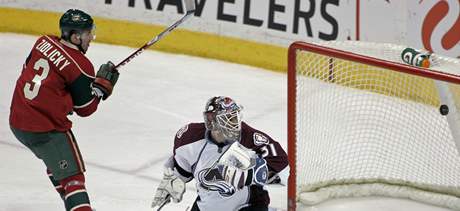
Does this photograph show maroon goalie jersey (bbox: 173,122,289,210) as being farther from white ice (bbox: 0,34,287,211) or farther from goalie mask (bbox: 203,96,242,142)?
white ice (bbox: 0,34,287,211)

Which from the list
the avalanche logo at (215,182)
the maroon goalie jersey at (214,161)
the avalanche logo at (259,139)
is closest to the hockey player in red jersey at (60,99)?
the maroon goalie jersey at (214,161)

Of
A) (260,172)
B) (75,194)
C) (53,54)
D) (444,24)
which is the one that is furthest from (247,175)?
(444,24)

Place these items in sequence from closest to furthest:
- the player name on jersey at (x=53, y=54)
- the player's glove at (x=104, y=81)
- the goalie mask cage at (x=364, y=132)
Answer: the player name on jersey at (x=53, y=54), the player's glove at (x=104, y=81), the goalie mask cage at (x=364, y=132)

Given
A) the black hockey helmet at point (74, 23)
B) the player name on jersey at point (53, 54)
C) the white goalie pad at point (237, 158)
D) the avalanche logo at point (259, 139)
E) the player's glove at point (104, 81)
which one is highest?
the black hockey helmet at point (74, 23)

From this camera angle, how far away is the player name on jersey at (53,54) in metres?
4.02

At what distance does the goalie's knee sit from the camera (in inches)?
160

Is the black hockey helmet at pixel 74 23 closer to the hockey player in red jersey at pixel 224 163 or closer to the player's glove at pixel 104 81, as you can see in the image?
the player's glove at pixel 104 81

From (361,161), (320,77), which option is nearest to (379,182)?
(361,161)

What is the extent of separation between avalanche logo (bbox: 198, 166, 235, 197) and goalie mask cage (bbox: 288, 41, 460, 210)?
115 cm

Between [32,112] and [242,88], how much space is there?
9.00ft

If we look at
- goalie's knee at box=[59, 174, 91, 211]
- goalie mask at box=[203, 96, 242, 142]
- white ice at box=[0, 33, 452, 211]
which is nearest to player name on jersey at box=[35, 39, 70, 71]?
goalie's knee at box=[59, 174, 91, 211]

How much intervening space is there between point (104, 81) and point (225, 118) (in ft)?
3.52

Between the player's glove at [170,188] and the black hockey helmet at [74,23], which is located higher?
the black hockey helmet at [74,23]

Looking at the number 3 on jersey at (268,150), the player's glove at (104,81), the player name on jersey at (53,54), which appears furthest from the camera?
the player's glove at (104,81)
